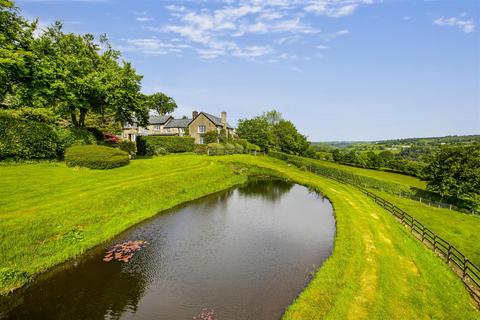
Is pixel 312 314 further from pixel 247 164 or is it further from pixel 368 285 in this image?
pixel 247 164

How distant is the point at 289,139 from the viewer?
104 m

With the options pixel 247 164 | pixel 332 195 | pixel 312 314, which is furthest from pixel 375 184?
pixel 312 314

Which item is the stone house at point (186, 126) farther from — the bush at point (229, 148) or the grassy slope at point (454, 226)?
the grassy slope at point (454, 226)

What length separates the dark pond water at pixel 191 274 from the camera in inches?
505

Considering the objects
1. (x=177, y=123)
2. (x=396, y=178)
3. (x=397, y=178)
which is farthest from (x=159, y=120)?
(x=397, y=178)

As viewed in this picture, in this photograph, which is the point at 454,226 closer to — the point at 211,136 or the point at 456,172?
the point at 456,172

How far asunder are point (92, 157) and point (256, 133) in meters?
67.0

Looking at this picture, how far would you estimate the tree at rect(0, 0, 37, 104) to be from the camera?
29141 millimetres

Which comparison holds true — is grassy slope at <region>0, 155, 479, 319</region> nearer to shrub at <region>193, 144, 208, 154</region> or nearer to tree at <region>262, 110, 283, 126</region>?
shrub at <region>193, 144, 208, 154</region>

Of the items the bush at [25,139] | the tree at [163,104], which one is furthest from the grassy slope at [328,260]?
the tree at [163,104]

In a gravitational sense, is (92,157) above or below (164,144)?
below

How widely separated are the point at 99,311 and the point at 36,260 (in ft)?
22.3

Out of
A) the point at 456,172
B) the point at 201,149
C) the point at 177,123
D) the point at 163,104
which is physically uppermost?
the point at 163,104

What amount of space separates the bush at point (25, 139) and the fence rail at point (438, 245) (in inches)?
1611
